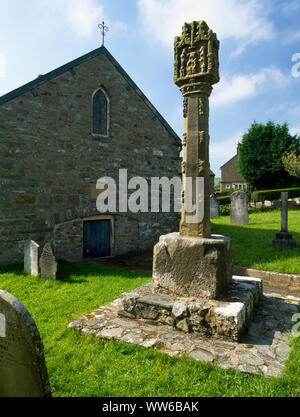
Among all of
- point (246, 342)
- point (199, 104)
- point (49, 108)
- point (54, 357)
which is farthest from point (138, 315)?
point (49, 108)

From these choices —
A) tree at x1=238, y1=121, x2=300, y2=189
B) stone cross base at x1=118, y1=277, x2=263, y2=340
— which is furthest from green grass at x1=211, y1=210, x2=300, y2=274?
tree at x1=238, y1=121, x2=300, y2=189

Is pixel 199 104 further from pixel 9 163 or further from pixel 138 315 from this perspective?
pixel 9 163

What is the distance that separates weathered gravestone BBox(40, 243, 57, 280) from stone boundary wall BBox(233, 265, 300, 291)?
4725 mm

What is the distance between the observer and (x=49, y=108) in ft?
26.3

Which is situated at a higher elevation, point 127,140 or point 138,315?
point 127,140

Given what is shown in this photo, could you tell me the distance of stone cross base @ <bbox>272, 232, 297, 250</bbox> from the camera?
8133 millimetres

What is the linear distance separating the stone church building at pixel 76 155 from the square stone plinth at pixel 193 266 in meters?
5.30

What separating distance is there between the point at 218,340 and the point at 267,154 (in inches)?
1142

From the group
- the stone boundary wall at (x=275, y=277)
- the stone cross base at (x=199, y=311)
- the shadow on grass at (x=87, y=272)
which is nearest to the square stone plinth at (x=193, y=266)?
the stone cross base at (x=199, y=311)

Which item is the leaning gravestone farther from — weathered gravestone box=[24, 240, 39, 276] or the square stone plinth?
weathered gravestone box=[24, 240, 39, 276]

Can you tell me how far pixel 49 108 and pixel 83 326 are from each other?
678cm

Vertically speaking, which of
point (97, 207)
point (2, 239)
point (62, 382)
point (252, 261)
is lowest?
point (62, 382)

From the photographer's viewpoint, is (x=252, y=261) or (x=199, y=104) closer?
(x=199, y=104)

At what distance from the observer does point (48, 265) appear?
6.52 metres
